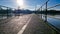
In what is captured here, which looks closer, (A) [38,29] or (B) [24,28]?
(A) [38,29]

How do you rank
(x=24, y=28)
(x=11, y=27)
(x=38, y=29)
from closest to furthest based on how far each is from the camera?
1. (x=38, y=29)
2. (x=24, y=28)
3. (x=11, y=27)

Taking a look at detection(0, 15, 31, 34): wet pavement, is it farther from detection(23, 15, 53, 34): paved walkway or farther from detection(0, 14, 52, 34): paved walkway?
detection(23, 15, 53, 34): paved walkway

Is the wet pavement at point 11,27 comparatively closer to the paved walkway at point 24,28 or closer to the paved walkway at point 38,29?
the paved walkway at point 24,28

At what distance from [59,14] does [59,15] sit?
0.17 ft

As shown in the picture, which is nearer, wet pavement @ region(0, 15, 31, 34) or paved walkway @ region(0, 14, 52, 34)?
paved walkway @ region(0, 14, 52, 34)

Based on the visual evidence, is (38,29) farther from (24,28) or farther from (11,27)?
(11,27)

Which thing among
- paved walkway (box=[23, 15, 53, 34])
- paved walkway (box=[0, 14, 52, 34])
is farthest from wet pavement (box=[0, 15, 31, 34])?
paved walkway (box=[23, 15, 53, 34])

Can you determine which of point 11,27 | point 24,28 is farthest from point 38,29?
point 11,27

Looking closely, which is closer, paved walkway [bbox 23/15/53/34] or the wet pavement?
paved walkway [bbox 23/15/53/34]

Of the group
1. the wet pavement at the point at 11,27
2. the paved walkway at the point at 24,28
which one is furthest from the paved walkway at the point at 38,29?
the wet pavement at the point at 11,27

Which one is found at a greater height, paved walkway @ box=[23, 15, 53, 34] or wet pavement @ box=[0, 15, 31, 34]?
wet pavement @ box=[0, 15, 31, 34]

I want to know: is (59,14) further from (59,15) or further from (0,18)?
(0,18)

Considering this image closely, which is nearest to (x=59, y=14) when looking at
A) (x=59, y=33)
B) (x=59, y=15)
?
(x=59, y=15)

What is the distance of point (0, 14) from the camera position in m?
13.8
